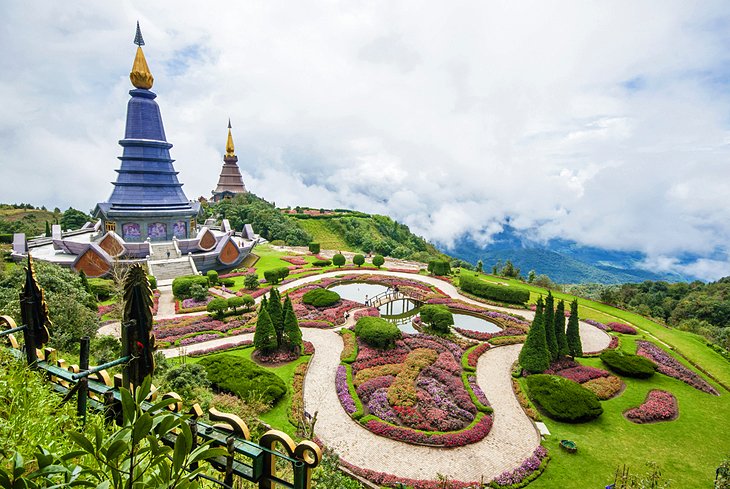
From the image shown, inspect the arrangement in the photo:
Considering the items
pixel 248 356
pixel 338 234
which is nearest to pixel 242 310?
pixel 248 356

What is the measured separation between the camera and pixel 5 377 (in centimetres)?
312

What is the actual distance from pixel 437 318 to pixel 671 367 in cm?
1245

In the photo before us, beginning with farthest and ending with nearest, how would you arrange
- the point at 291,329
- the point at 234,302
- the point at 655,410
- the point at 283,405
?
the point at 234,302, the point at 291,329, the point at 655,410, the point at 283,405

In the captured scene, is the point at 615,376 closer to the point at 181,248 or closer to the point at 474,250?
the point at 181,248

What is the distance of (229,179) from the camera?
236 ft

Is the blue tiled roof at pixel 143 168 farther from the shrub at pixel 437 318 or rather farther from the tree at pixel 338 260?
the shrub at pixel 437 318

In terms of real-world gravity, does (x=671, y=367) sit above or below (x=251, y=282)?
below

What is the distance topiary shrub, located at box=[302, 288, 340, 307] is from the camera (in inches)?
1030

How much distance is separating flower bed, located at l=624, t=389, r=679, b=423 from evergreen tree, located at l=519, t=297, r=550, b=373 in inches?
138

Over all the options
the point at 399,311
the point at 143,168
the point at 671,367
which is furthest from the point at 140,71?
the point at 671,367

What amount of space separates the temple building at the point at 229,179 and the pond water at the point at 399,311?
152ft

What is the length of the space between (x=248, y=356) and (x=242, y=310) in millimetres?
7149

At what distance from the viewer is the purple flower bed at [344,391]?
1430cm

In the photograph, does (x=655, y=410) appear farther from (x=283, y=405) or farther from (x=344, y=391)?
(x=283, y=405)
